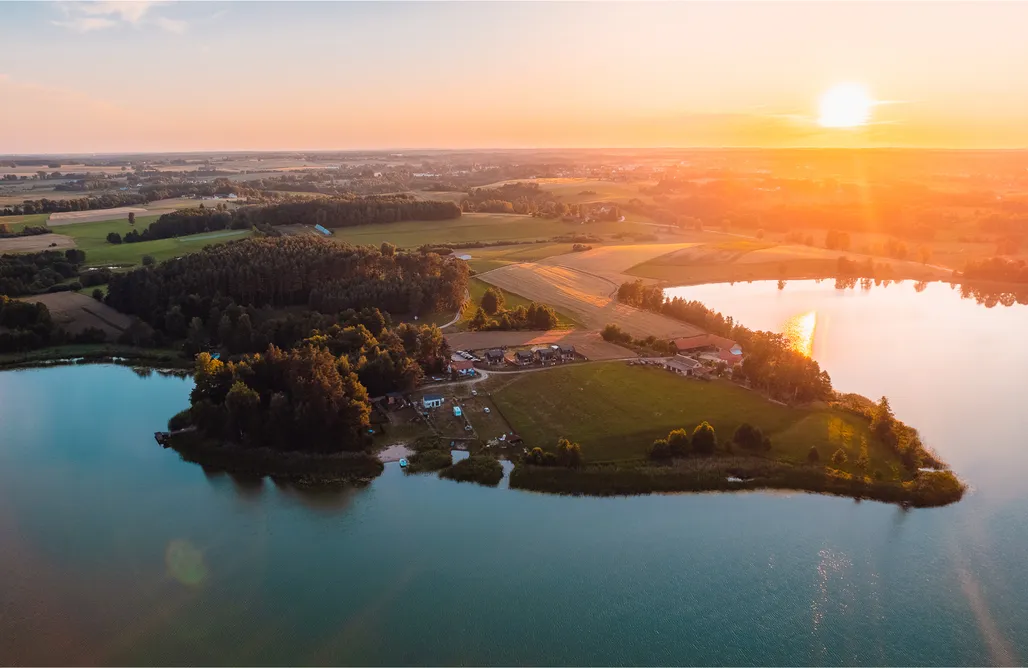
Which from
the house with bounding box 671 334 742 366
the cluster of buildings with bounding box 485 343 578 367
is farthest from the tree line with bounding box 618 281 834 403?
the cluster of buildings with bounding box 485 343 578 367

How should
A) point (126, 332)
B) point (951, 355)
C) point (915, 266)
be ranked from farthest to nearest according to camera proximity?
point (915, 266) → point (126, 332) → point (951, 355)

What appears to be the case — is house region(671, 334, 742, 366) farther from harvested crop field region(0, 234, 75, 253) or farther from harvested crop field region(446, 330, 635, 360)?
harvested crop field region(0, 234, 75, 253)

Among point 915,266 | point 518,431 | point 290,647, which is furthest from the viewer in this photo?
point 915,266

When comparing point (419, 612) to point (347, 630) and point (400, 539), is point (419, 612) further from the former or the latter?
point (400, 539)

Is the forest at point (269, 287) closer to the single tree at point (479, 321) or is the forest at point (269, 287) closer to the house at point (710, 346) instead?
the single tree at point (479, 321)

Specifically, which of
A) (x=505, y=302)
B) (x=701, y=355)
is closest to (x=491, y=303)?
A: (x=505, y=302)

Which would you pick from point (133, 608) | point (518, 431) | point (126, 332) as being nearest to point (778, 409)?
point (518, 431)
